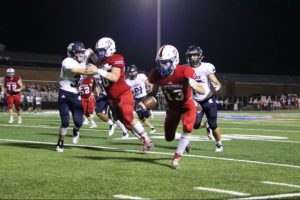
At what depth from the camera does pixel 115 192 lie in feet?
20.4

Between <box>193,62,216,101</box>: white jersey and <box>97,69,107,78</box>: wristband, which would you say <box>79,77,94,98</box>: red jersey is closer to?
<box>193,62,216,101</box>: white jersey

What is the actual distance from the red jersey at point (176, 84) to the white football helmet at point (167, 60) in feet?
0.43

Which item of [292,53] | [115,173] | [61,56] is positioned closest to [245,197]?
[115,173]

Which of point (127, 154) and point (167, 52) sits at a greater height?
point (167, 52)

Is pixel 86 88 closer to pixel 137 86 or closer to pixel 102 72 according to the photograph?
pixel 137 86

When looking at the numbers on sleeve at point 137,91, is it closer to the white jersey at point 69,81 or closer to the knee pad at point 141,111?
the knee pad at point 141,111

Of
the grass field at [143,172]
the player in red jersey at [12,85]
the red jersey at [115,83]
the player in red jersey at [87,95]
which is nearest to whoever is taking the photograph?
the grass field at [143,172]

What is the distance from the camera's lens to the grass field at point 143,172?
6.22 meters

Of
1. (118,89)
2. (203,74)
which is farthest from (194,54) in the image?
(118,89)

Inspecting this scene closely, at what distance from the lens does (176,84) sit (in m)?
8.44

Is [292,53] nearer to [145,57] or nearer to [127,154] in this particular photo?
[145,57]

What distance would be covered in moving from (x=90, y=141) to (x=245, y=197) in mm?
7500

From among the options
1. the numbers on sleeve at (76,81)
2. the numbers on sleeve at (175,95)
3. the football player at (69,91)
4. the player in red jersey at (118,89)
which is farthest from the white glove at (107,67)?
the numbers on sleeve at (175,95)

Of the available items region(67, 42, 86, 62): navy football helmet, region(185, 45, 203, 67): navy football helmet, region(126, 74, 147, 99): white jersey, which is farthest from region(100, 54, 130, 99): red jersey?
region(126, 74, 147, 99): white jersey
